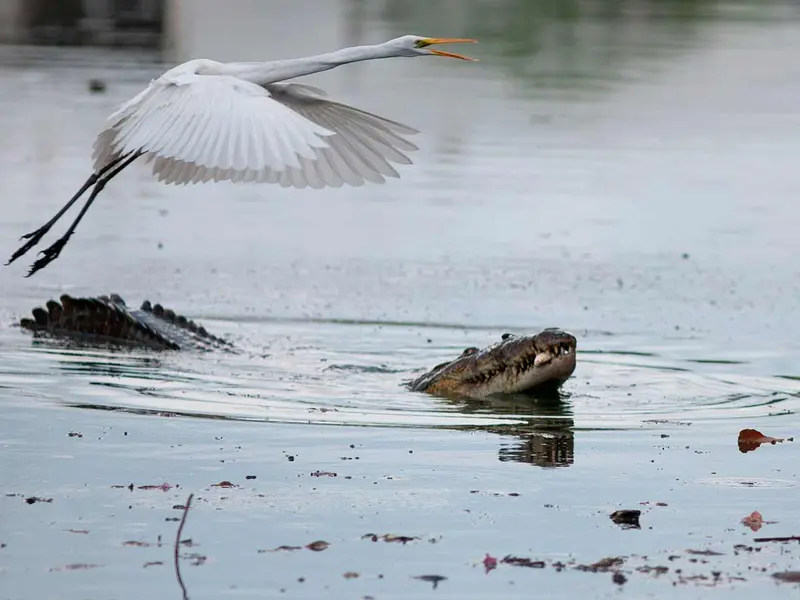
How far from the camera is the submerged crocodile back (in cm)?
1150

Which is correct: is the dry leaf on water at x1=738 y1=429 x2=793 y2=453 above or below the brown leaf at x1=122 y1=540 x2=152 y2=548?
below

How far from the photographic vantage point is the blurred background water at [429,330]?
6836 millimetres

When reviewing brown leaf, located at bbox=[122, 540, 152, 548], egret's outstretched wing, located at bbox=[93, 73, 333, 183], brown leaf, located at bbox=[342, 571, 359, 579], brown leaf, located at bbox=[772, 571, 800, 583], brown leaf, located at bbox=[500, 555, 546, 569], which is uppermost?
egret's outstretched wing, located at bbox=[93, 73, 333, 183]

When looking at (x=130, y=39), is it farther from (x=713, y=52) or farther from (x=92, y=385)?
(x=92, y=385)

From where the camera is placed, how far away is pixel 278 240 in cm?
1582

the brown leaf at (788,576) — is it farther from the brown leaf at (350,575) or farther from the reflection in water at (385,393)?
the reflection in water at (385,393)

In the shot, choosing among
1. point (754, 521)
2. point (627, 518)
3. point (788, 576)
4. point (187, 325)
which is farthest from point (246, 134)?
point (187, 325)

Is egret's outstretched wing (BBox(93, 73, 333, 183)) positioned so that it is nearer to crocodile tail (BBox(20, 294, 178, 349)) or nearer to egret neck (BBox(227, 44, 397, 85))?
egret neck (BBox(227, 44, 397, 85))

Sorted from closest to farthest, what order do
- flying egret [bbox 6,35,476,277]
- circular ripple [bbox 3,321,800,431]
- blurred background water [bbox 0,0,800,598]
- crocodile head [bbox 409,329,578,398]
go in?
blurred background water [bbox 0,0,800,598], flying egret [bbox 6,35,476,277], circular ripple [bbox 3,321,800,431], crocodile head [bbox 409,329,578,398]

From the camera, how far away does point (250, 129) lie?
8.16 m

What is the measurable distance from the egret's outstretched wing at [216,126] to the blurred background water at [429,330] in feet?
4.54

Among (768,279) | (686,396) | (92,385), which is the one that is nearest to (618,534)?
(686,396)

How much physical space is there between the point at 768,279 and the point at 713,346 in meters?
2.76

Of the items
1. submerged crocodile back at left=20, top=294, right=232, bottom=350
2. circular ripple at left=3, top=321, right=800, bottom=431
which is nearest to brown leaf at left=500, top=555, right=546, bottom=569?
circular ripple at left=3, top=321, right=800, bottom=431
